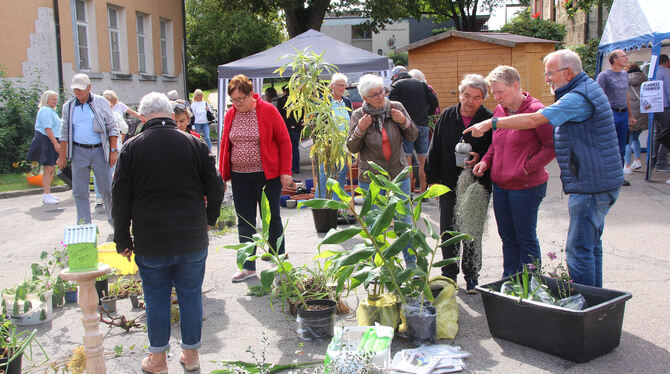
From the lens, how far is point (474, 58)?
15.7 meters

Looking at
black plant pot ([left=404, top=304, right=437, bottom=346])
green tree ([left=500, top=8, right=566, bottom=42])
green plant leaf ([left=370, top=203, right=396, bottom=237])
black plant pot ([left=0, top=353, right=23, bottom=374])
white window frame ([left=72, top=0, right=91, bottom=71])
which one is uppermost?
green tree ([left=500, top=8, right=566, bottom=42])

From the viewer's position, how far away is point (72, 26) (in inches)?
622

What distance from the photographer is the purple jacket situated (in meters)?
4.48

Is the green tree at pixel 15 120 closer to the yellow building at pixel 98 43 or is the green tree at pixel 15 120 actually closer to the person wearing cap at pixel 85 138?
the yellow building at pixel 98 43

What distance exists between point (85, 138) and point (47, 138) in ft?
11.5

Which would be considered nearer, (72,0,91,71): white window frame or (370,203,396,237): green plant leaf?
(370,203,396,237): green plant leaf

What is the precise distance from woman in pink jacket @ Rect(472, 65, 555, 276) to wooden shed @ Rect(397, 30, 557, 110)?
434 inches

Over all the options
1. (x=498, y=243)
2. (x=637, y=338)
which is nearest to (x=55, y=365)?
(x=637, y=338)

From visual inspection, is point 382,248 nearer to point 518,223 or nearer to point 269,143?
point 518,223

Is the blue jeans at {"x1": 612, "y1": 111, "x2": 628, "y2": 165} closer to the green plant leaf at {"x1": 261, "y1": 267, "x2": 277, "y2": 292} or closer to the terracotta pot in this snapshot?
the green plant leaf at {"x1": 261, "y1": 267, "x2": 277, "y2": 292}

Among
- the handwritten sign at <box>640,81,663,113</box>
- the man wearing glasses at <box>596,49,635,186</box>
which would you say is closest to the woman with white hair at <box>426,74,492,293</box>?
the man wearing glasses at <box>596,49,635,186</box>

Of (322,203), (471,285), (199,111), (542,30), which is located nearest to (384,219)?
(322,203)

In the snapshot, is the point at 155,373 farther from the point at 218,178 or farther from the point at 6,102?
the point at 6,102

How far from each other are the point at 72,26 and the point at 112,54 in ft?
8.01
